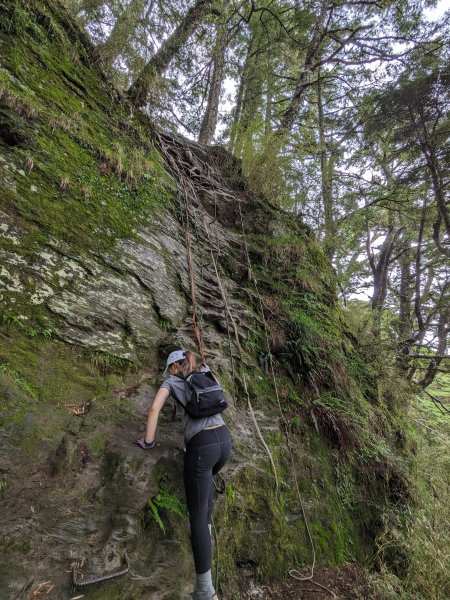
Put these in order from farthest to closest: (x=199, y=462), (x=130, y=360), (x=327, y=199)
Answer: (x=327, y=199)
(x=130, y=360)
(x=199, y=462)

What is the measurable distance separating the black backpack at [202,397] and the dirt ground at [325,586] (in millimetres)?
1822

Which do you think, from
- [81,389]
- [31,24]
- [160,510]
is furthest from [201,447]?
[31,24]

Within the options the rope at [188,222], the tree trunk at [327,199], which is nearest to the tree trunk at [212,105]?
the rope at [188,222]

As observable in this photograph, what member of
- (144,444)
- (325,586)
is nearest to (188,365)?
(144,444)

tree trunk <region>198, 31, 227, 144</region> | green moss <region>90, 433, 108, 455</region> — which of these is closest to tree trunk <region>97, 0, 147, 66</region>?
tree trunk <region>198, 31, 227, 144</region>

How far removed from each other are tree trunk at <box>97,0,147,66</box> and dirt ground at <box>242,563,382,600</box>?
25.4ft

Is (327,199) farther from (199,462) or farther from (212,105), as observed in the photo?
(199,462)

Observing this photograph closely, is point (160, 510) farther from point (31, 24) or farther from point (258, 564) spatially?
point (31, 24)

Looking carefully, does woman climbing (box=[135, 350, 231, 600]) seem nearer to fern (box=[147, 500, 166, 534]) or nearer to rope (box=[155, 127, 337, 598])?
fern (box=[147, 500, 166, 534])

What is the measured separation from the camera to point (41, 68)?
433 centimetres

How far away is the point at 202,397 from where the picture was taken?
2.79 meters

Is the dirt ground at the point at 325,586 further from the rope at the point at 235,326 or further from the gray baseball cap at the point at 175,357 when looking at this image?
the gray baseball cap at the point at 175,357

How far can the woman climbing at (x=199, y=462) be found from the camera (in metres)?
2.46

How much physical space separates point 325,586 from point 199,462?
7.35 ft
